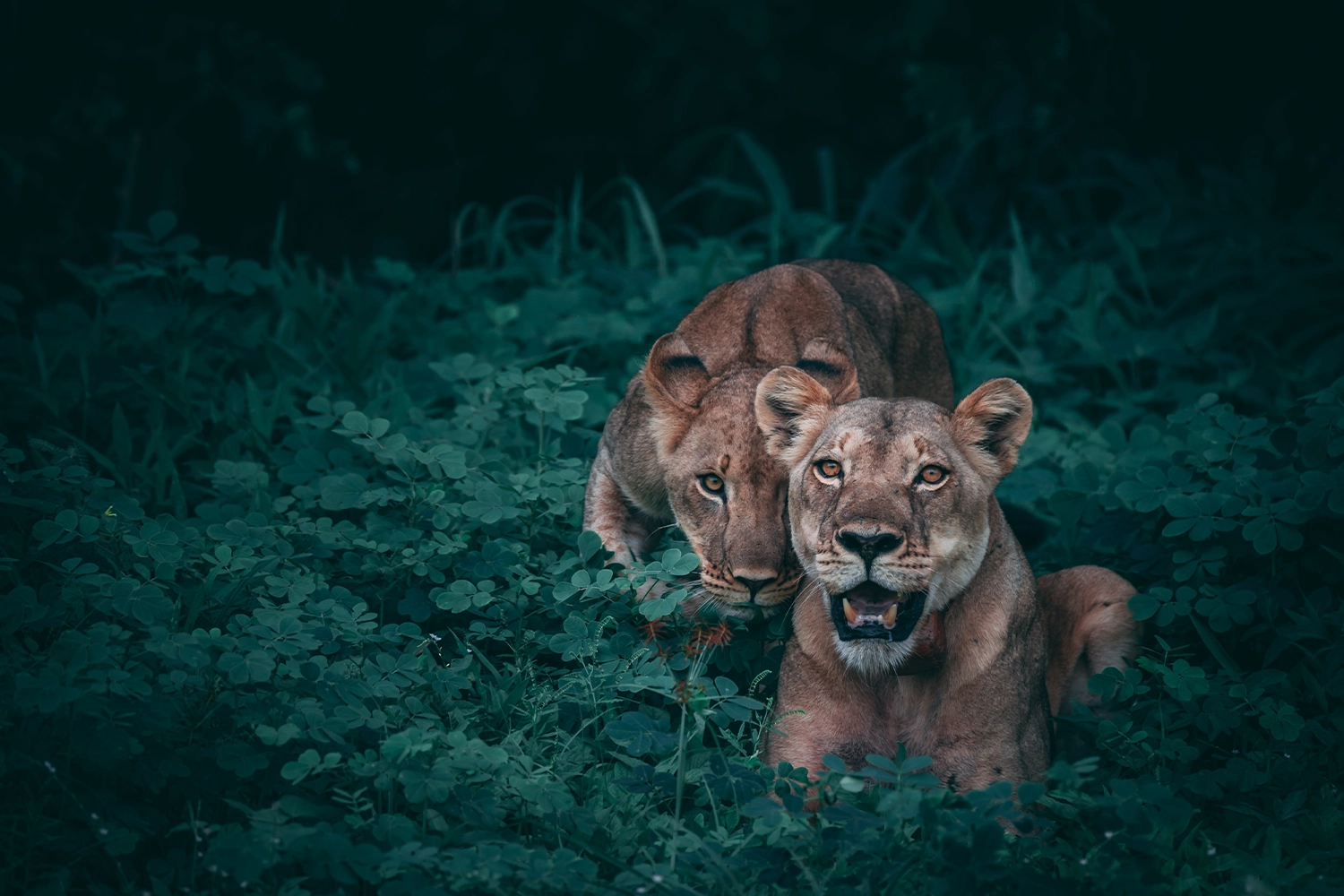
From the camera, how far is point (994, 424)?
12.4 ft

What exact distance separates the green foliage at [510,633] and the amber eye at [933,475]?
79 cm

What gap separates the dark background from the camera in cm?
709

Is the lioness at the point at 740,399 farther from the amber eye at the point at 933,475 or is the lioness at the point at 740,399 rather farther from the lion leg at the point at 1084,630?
the lion leg at the point at 1084,630

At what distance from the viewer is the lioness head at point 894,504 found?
3379 mm

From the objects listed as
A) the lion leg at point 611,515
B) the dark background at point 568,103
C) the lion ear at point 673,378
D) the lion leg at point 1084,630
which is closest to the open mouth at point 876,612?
the lion leg at point 1084,630

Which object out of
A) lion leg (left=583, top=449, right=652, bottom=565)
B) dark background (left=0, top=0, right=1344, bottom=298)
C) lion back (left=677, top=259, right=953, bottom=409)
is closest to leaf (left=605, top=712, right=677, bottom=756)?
lion leg (left=583, top=449, right=652, bottom=565)

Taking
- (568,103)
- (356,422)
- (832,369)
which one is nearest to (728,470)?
(832,369)

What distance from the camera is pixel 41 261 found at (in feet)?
23.9

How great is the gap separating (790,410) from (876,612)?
0.77m

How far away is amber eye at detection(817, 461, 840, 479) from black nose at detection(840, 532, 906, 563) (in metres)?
0.31

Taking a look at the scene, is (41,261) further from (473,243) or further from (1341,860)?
(1341,860)

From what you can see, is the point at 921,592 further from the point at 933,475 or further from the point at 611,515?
the point at 611,515

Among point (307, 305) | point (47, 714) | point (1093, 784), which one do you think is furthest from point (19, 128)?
point (1093, 784)

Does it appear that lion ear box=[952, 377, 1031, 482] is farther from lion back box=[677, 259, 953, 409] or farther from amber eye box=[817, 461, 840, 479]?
lion back box=[677, 259, 953, 409]
